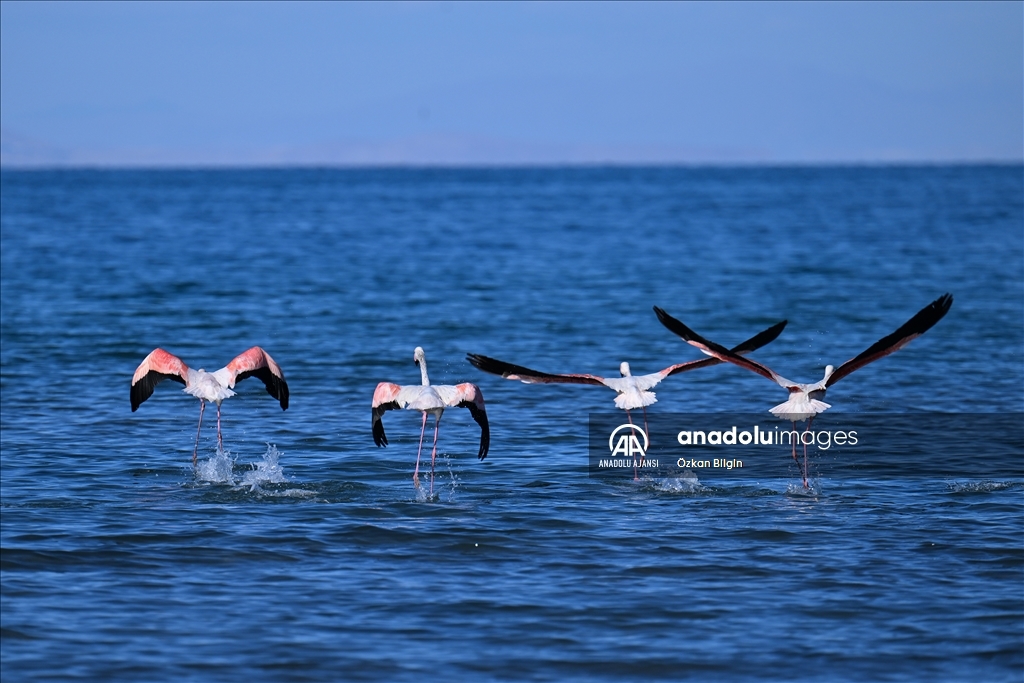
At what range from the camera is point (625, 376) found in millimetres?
16828

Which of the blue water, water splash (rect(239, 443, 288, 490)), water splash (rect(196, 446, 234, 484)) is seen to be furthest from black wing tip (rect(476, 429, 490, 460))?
water splash (rect(196, 446, 234, 484))

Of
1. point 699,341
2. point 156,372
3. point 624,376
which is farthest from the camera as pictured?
point 624,376

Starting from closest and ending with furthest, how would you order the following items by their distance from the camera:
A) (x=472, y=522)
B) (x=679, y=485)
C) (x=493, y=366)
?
(x=472, y=522), (x=493, y=366), (x=679, y=485)

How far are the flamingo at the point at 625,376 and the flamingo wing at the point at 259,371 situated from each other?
8.99ft

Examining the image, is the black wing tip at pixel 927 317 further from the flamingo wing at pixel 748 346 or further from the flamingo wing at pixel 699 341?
the flamingo wing at pixel 699 341

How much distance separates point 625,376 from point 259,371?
4269 mm

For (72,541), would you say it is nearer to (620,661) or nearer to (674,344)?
(620,661)

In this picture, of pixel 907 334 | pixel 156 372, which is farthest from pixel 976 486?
pixel 156 372

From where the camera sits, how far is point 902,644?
10.6 meters

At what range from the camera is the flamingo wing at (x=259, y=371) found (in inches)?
657

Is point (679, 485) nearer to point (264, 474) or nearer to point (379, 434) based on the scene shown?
point (379, 434)

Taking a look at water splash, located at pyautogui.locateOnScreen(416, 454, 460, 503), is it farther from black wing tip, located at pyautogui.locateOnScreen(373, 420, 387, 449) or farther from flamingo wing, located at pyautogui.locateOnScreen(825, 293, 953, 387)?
flamingo wing, located at pyautogui.locateOnScreen(825, 293, 953, 387)

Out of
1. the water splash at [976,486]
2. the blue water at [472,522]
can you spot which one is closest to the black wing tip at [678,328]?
the blue water at [472,522]

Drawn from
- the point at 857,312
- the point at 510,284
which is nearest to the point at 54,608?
the point at 857,312
